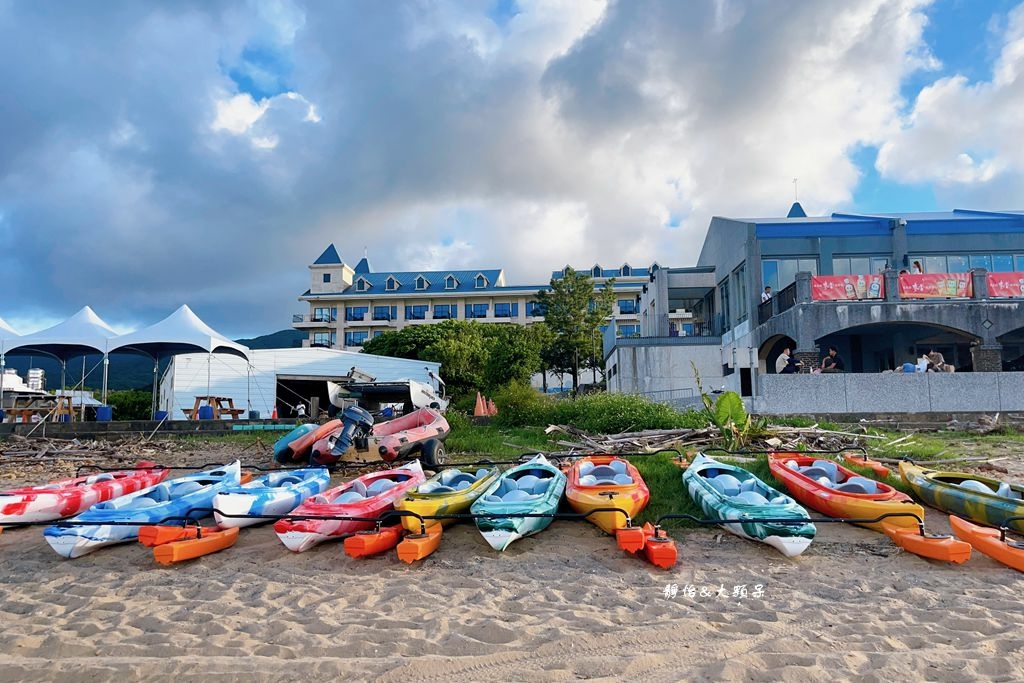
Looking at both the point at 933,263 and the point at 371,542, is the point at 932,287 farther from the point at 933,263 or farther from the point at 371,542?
the point at 371,542

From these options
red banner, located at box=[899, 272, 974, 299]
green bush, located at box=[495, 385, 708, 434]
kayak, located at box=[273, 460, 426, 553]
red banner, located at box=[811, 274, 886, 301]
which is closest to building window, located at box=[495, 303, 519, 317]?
red banner, located at box=[811, 274, 886, 301]

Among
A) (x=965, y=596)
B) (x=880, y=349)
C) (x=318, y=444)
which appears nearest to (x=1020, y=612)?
(x=965, y=596)

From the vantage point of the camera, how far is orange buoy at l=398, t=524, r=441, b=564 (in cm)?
582

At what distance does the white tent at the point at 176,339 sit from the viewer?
20.5 metres

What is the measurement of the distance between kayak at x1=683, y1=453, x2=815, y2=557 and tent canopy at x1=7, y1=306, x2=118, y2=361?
2009cm

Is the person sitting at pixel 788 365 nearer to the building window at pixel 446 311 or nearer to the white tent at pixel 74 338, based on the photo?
the white tent at pixel 74 338

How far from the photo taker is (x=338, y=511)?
21.3 feet

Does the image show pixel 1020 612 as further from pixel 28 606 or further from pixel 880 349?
pixel 880 349

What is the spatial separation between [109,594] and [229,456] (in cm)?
846

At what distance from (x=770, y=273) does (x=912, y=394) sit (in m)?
8.64

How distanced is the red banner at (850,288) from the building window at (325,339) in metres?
44.9

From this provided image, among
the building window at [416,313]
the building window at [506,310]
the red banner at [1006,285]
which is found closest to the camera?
the red banner at [1006,285]

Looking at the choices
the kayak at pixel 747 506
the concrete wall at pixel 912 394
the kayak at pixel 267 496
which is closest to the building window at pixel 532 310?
the concrete wall at pixel 912 394

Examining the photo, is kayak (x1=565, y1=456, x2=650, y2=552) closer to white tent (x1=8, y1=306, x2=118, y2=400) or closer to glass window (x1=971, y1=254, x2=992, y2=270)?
white tent (x1=8, y1=306, x2=118, y2=400)
